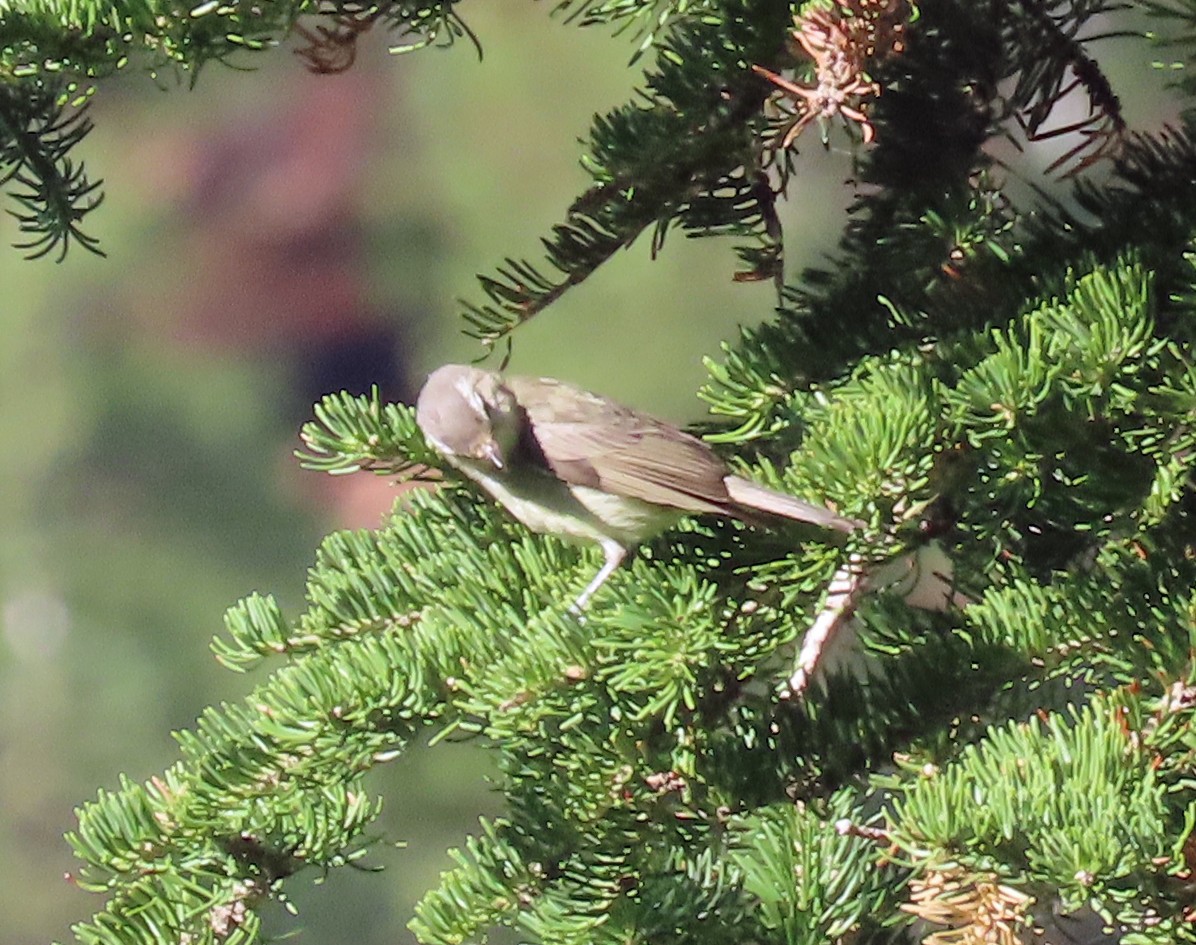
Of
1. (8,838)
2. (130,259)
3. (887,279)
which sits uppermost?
(887,279)

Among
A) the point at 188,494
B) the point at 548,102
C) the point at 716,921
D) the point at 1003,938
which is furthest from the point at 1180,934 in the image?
the point at 188,494

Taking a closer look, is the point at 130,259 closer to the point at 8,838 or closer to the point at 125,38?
the point at 8,838

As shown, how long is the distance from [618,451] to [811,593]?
9.2 inches


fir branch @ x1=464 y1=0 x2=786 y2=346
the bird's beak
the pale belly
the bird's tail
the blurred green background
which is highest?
fir branch @ x1=464 y1=0 x2=786 y2=346

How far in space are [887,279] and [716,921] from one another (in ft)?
0.98

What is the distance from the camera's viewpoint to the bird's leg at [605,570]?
58 centimetres

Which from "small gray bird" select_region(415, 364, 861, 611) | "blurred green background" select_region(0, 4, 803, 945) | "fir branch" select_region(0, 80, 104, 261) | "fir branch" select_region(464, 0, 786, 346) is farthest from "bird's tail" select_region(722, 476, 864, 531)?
"blurred green background" select_region(0, 4, 803, 945)

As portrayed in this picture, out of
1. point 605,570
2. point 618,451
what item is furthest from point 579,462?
point 605,570

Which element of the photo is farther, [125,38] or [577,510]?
[577,510]

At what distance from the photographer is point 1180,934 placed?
482mm

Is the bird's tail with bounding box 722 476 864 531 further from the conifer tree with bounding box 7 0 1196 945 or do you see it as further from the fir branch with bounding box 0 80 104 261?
the fir branch with bounding box 0 80 104 261

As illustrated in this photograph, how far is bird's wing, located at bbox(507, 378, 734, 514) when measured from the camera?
2.14 feet

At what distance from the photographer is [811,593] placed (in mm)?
547

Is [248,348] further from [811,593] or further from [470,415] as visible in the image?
[811,593]
